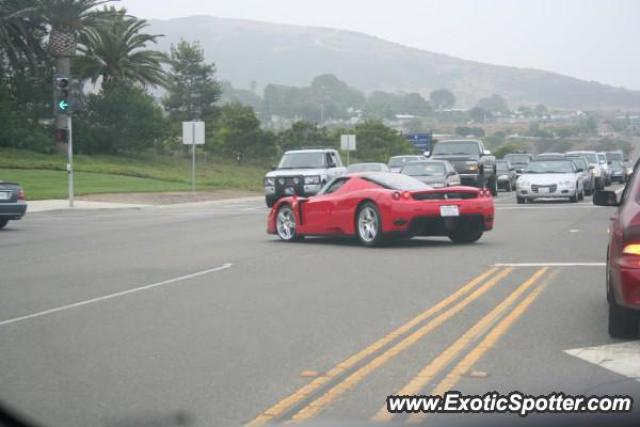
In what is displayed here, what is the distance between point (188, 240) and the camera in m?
21.1

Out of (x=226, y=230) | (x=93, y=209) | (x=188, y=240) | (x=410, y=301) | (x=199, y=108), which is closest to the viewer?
(x=410, y=301)

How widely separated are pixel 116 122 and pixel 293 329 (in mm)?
55554

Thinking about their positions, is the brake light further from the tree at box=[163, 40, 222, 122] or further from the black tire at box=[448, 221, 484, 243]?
the tree at box=[163, 40, 222, 122]

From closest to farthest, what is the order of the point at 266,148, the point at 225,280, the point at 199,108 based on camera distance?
the point at 225,280
the point at 266,148
the point at 199,108

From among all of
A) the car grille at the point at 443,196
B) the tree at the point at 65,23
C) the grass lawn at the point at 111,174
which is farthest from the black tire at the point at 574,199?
the tree at the point at 65,23

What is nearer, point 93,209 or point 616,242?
point 616,242

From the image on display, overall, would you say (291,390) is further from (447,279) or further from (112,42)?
(112,42)

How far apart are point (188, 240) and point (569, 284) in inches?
386

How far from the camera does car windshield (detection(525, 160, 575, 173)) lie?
35.4 meters

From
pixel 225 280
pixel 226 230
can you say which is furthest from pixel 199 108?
pixel 225 280

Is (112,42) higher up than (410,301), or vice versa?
(112,42)

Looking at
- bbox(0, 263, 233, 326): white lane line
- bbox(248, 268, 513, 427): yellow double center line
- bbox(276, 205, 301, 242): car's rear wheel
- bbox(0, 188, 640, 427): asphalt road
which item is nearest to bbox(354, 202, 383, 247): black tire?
bbox(0, 188, 640, 427): asphalt road

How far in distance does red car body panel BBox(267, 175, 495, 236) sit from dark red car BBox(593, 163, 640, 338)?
8.03 metres

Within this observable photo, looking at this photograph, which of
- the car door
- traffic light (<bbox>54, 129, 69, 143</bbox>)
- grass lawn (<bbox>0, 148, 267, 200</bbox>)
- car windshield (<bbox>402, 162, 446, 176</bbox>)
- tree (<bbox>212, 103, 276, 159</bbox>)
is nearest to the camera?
the car door
